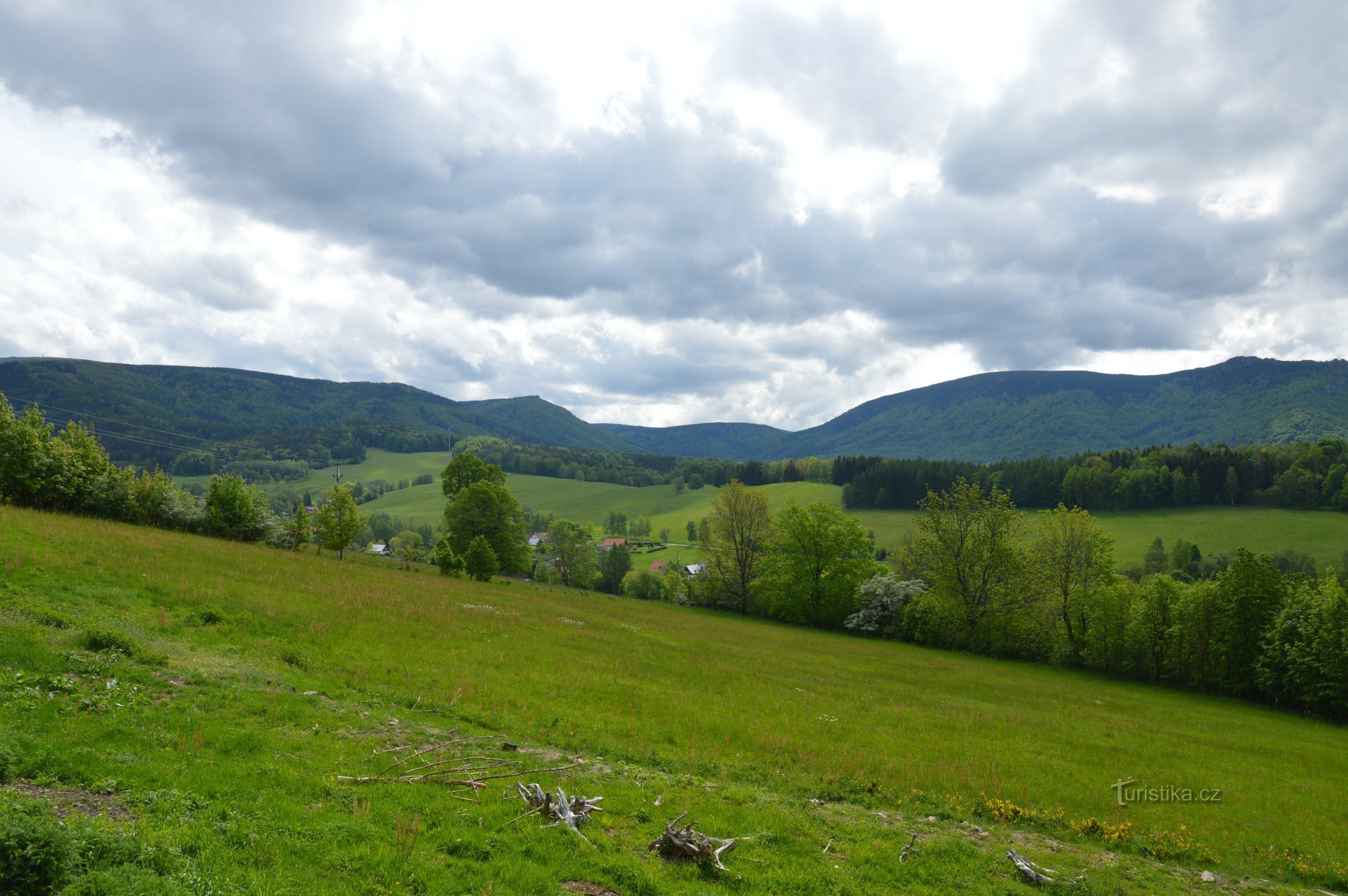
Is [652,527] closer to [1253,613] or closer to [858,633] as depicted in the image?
[858,633]

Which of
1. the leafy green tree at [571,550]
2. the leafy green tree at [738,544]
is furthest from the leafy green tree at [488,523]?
the leafy green tree at [571,550]

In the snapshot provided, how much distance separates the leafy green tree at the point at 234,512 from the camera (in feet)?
160

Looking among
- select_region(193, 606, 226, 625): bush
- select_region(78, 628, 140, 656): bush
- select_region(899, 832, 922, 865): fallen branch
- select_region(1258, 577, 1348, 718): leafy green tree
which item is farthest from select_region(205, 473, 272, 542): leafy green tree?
select_region(1258, 577, 1348, 718): leafy green tree

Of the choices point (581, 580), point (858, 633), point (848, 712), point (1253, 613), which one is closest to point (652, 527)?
point (581, 580)

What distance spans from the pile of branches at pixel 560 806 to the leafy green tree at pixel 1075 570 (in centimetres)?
5488

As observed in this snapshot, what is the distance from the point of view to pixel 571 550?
99562 mm

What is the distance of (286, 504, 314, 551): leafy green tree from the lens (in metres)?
53.5

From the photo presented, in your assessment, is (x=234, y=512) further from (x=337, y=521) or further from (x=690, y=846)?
(x=690, y=846)

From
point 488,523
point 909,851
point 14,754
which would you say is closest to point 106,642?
point 14,754

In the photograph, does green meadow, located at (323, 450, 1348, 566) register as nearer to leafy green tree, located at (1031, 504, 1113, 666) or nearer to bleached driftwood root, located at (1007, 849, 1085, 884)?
leafy green tree, located at (1031, 504, 1113, 666)

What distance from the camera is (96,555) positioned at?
23.0 meters

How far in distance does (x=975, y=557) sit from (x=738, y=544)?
A: 87.5 feet

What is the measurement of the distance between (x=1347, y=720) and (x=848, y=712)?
3860 centimetres

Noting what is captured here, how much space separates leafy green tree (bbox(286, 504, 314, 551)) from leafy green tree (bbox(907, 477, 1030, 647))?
58231mm
